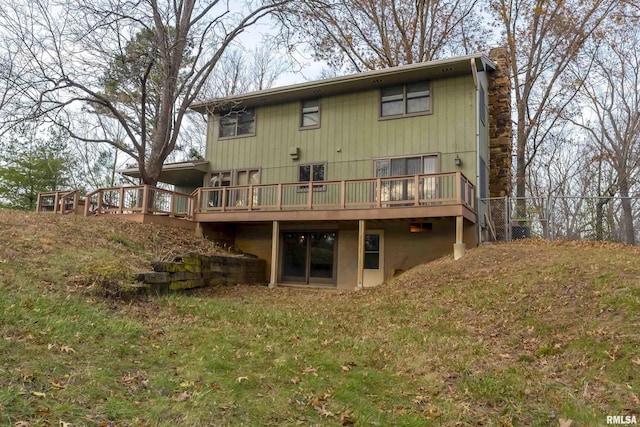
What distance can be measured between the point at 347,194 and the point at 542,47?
43.8 feet

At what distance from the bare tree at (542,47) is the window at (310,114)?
33.3 feet

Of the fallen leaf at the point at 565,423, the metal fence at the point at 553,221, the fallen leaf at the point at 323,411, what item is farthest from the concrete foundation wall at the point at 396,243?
the fallen leaf at the point at 323,411

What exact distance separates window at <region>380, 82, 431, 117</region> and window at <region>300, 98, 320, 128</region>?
2357mm

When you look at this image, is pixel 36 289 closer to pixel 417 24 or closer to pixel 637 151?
pixel 417 24

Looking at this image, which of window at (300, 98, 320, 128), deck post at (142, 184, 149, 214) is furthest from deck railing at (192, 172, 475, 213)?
window at (300, 98, 320, 128)

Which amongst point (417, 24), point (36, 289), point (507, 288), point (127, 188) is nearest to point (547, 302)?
point (507, 288)

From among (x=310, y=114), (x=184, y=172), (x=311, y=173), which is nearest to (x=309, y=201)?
(x=311, y=173)

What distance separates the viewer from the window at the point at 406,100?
507 inches

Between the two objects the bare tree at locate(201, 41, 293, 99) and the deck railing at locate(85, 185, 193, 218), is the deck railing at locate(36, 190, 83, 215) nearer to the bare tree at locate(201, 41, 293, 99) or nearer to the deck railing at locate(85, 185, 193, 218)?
the deck railing at locate(85, 185, 193, 218)

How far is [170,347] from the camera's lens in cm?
487

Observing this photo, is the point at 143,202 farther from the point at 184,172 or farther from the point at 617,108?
the point at 617,108

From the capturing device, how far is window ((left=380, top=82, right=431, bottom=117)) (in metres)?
12.9

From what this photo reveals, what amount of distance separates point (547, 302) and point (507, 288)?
1.09m

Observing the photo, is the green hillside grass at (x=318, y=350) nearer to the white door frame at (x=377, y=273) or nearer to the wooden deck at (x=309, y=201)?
the wooden deck at (x=309, y=201)
